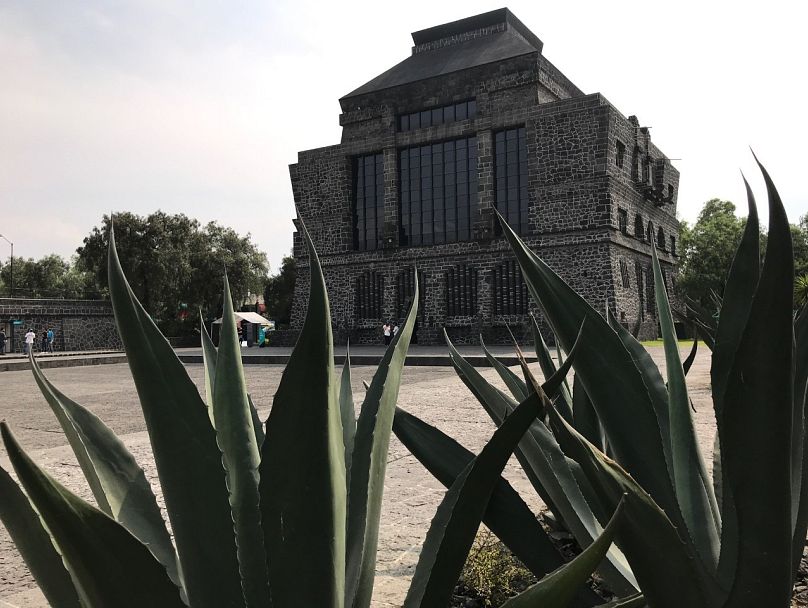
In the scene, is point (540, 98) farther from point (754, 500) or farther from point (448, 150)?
point (754, 500)

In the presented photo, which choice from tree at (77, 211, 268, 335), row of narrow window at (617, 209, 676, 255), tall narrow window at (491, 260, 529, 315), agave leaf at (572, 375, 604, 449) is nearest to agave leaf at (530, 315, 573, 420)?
agave leaf at (572, 375, 604, 449)

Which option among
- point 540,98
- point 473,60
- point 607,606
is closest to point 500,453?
point 607,606

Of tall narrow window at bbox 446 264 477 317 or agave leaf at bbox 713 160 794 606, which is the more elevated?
tall narrow window at bbox 446 264 477 317

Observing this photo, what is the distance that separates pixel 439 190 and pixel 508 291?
6250 millimetres

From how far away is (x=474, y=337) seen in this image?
86.5 ft

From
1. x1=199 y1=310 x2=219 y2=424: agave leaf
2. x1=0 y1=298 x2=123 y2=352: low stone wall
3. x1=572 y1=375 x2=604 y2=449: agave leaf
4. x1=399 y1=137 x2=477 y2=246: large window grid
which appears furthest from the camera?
x1=399 y1=137 x2=477 y2=246: large window grid

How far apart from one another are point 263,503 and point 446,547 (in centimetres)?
22

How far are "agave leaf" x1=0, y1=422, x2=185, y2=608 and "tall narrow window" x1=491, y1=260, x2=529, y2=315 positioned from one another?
2528cm

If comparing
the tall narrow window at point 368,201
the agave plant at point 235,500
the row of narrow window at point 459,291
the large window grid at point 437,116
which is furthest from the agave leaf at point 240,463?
the tall narrow window at point 368,201

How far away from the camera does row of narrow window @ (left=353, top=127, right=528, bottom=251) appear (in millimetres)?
27125

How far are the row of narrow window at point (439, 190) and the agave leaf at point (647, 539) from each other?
26.3 meters

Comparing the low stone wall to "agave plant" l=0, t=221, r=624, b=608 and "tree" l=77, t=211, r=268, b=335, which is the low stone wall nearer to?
"tree" l=77, t=211, r=268, b=335

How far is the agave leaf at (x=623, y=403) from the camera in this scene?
0.91 meters

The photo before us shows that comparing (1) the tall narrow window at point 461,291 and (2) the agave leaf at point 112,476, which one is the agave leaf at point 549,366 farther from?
(1) the tall narrow window at point 461,291
